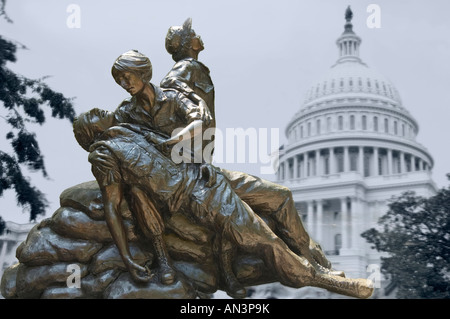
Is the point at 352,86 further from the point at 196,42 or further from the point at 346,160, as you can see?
the point at 196,42

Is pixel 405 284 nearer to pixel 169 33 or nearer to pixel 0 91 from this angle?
pixel 169 33

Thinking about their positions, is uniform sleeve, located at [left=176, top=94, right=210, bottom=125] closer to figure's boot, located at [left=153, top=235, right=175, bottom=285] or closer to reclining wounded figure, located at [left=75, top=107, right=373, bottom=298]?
reclining wounded figure, located at [left=75, top=107, right=373, bottom=298]

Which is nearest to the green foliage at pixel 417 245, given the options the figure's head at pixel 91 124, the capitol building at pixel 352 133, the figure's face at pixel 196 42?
the figure's face at pixel 196 42

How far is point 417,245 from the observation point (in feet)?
46.6

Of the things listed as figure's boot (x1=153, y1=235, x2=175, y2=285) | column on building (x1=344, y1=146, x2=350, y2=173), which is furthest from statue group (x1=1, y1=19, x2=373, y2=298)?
column on building (x1=344, y1=146, x2=350, y2=173)

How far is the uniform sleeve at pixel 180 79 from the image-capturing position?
572 centimetres

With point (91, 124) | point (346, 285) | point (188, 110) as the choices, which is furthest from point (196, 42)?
point (346, 285)

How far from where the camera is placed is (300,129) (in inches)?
2167

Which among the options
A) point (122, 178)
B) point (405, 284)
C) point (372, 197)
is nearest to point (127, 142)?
point (122, 178)

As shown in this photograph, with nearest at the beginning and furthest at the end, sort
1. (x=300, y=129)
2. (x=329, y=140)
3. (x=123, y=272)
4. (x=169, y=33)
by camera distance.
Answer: (x=123, y=272) < (x=169, y=33) < (x=329, y=140) < (x=300, y=129)

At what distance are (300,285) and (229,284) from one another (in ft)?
2.21

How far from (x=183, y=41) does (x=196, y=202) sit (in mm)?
2100

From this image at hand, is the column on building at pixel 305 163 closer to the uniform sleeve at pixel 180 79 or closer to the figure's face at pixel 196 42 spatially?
the figure's face at pixel 196 42

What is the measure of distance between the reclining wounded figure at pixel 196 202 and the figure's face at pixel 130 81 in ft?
1.72
